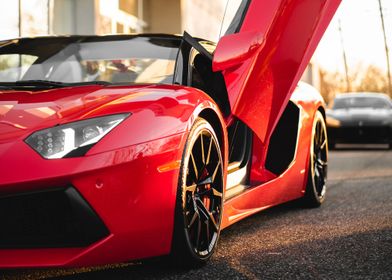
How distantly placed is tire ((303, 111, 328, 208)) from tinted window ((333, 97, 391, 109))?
32.9 feet

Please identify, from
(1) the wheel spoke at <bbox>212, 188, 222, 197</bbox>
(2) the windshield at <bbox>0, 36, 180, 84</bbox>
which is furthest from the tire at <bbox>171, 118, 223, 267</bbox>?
(2) the windshield at <bbox>0, 36, 180, 84</bbox>

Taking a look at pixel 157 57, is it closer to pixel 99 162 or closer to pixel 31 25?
pixel 99 162

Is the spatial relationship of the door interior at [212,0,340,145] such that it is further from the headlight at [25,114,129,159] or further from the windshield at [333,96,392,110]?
the windshield at [333,96,392,110]

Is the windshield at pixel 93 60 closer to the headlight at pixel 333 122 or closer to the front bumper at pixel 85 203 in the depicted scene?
the front bumper at pixel 85 203

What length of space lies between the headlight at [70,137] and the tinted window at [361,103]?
1326 cm

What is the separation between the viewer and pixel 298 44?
410cm

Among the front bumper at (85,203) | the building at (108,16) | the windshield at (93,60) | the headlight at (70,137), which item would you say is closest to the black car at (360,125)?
the building at (108,16)

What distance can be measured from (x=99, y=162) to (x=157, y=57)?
1335 mm

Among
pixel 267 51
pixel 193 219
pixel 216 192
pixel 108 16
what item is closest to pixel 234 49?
pixel 267 51

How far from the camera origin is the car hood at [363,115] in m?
14.8

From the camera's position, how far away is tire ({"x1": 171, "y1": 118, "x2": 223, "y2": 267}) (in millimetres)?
3073

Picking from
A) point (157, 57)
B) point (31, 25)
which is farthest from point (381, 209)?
point (31, 25)

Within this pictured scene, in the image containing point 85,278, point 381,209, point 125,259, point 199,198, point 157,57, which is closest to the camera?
point 125,259

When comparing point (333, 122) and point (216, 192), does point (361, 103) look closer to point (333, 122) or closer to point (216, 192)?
point (333, 122)
